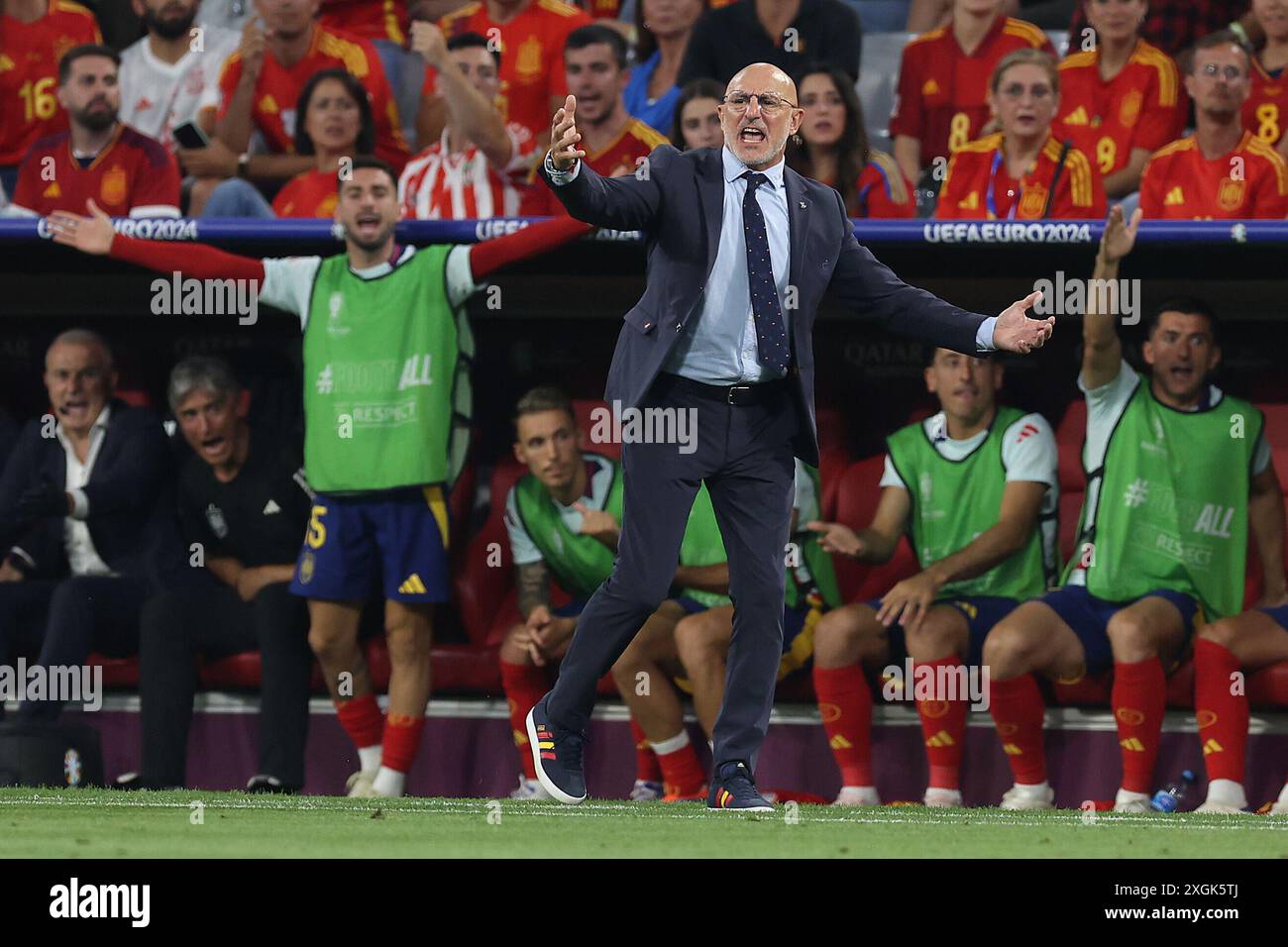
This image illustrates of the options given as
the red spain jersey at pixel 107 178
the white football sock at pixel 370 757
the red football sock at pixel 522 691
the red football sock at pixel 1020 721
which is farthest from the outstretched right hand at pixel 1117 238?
the red spain jersey at pixel 107 178

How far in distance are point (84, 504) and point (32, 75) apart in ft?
7.67

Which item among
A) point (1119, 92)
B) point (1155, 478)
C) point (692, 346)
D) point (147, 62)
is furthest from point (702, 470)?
point (147, 62)

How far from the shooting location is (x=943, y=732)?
6.31m

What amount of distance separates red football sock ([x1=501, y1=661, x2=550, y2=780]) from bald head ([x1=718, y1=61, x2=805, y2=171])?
8.49 ft

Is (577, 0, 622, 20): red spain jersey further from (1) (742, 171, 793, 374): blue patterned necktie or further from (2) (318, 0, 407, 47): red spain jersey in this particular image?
(1) (742, 171, 793, 374): blue patterned necktie

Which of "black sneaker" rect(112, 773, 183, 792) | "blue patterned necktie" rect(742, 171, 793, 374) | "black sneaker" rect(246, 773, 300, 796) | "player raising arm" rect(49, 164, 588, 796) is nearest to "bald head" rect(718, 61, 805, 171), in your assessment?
"blue patterned necktie" rect(742, 171, 793, 374)

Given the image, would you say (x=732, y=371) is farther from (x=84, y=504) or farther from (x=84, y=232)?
(x=84, y=504)

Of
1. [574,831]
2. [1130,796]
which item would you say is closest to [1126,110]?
[1130,796]

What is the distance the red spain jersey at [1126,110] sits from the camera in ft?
25.2

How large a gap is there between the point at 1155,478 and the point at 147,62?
185 inches

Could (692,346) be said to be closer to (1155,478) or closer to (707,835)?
(707,835)

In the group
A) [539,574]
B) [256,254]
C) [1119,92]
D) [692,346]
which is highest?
[1119,92]

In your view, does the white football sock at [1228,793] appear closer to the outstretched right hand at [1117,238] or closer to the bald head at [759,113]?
the outstretched right hand at [1117,238]

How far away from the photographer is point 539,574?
681 cm
